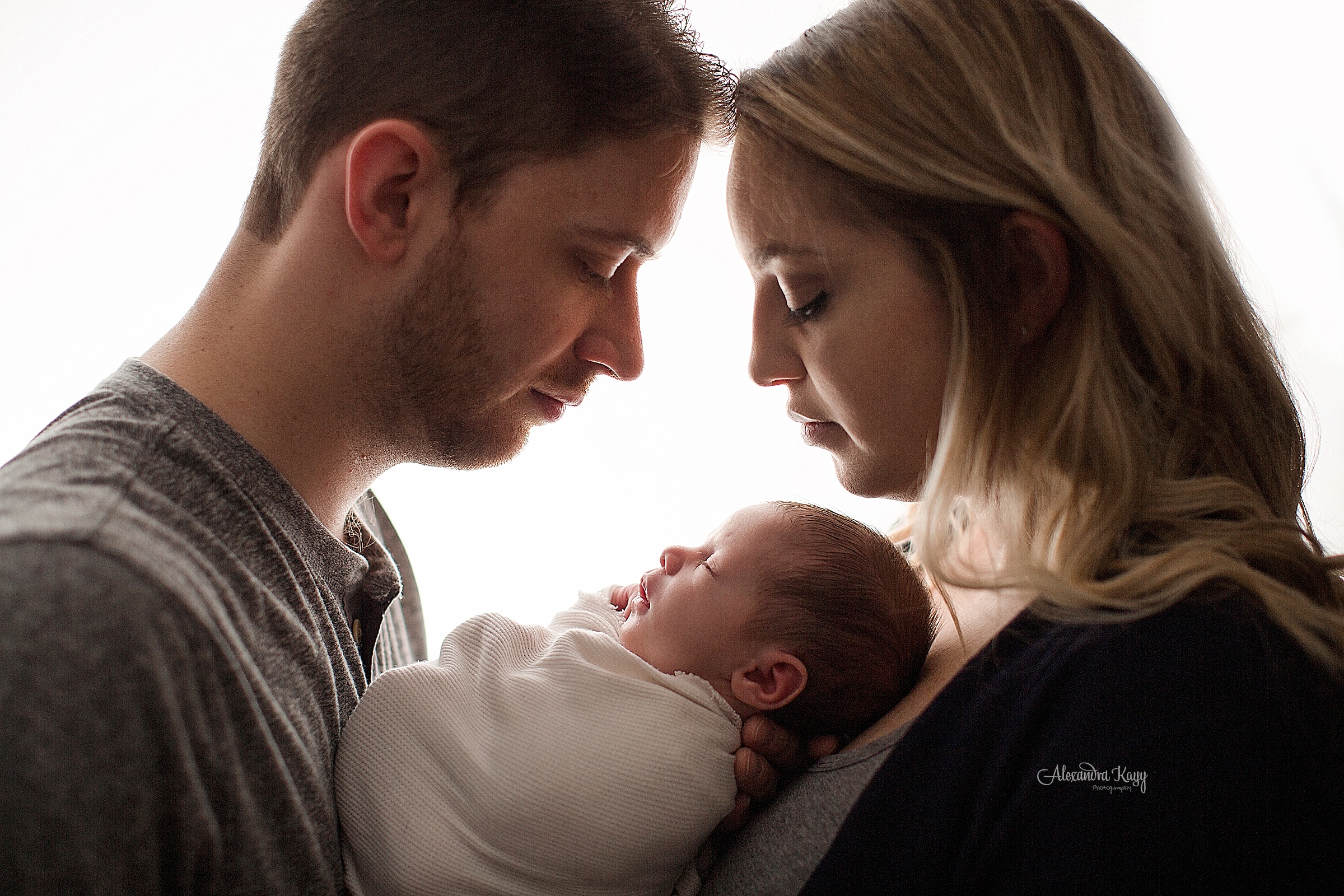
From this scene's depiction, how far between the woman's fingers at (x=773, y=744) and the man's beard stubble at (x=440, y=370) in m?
0.60

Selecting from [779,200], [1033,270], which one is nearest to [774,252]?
[779,200]

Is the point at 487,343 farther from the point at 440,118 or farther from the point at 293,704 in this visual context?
the point at 293,704

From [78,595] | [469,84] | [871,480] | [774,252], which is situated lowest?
[871,480]

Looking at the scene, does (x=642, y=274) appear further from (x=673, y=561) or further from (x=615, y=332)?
(x=673, y=561)

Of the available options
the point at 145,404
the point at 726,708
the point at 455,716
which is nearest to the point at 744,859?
the point at 726,708

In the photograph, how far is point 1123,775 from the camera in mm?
844

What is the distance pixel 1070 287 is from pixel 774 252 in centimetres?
39

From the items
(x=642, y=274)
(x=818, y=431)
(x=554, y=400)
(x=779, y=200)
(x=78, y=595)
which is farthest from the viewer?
(x=642, y=274)

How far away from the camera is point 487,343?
131 cm

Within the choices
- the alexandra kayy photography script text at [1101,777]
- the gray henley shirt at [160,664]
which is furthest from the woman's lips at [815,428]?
the gray henley shirt at [160,664]

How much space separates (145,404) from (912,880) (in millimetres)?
980

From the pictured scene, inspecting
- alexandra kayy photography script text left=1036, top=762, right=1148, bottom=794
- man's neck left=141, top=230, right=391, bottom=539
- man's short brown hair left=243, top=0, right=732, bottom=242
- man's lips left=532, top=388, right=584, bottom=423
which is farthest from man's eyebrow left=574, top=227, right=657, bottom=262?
alexandra kayy photography script text left=1036, top=762, right=1148, bottom=794

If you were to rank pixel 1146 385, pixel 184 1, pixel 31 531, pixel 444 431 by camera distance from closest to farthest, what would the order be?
1. pixel 31 531
2. pixel 1146 385
3. pixel 444 431
4. pixel 184 1

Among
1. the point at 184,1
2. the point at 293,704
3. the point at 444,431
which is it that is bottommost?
the point at 293,704
